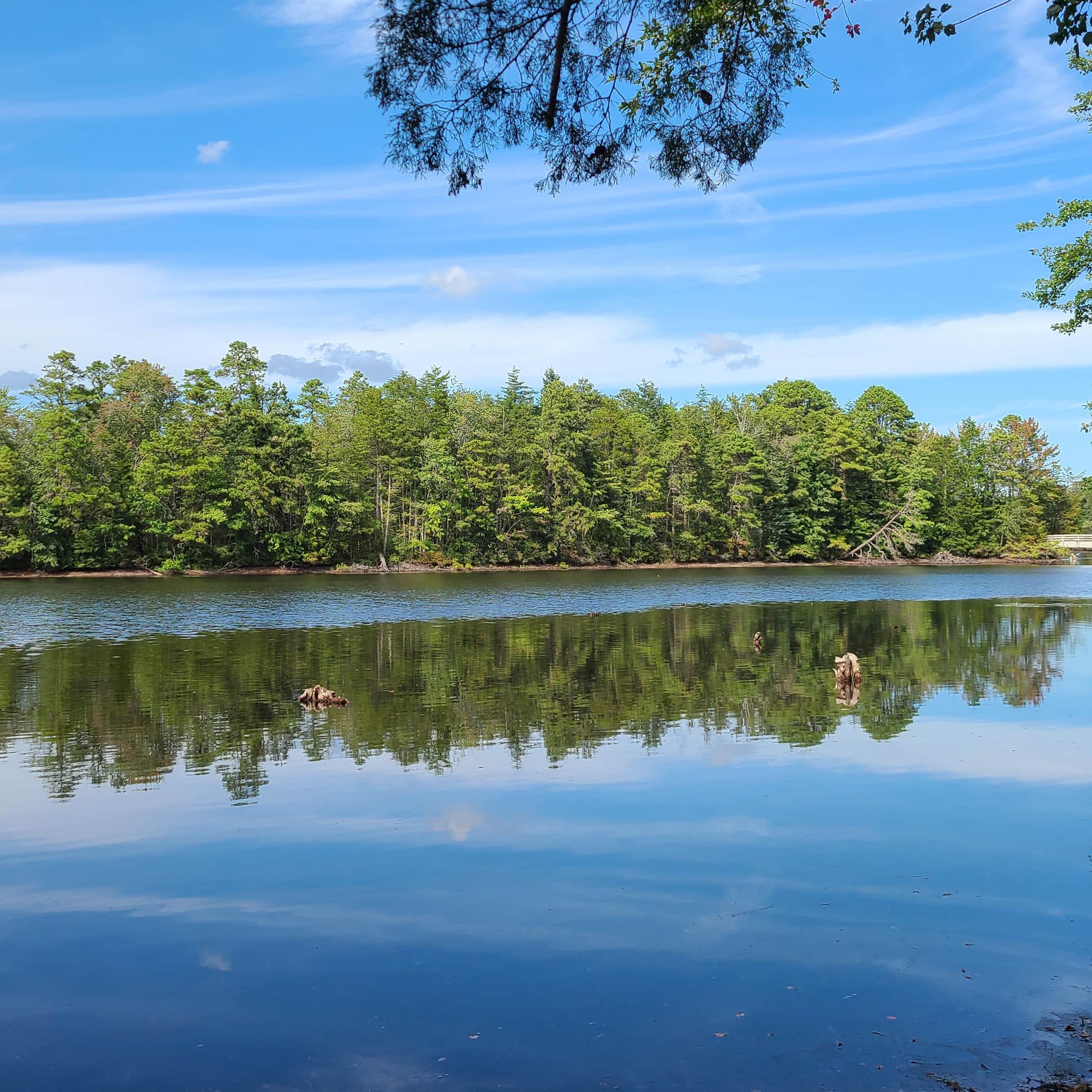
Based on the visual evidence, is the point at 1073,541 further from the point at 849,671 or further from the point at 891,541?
the point at 849,671

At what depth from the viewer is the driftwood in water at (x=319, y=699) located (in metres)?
18.3

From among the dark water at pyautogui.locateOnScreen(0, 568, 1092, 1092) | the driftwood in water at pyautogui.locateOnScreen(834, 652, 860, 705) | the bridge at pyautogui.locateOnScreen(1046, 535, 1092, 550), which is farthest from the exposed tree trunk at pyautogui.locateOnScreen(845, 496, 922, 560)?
the driftwood in water at pyautogui.locateOnScreen(834, 652, 860, 705)

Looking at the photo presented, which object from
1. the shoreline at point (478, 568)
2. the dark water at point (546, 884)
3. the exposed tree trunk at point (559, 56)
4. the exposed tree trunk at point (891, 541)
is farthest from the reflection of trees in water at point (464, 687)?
the exposed tree trunk at point (891, 541)

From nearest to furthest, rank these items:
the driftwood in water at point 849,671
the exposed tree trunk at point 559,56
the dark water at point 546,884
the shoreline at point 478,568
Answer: the dark water at point 546,884, the exposed tree trunk at point 559,56, the driftwood in water at point 849,671, the shoreline at point 478,568

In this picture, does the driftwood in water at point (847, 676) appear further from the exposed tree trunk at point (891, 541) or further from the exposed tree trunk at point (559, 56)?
the exposed tree trunk at point (891, 541)

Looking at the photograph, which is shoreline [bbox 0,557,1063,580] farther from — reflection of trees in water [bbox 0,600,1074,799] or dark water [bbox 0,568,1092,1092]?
dark water [bbox 0,568,1092,1092]

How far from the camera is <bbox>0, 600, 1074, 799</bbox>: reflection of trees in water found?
14953 mm

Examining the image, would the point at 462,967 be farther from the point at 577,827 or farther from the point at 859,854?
the point at 859,854

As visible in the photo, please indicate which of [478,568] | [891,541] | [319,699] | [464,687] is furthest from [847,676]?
[891,541]

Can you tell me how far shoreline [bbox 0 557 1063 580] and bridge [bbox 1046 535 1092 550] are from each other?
5.43 m

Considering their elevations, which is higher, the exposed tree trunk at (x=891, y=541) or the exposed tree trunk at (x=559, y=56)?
the exposed tree trunk at (x=559, y=56)

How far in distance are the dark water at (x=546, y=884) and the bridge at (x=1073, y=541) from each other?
307ft

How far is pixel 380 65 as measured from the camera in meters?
7.67

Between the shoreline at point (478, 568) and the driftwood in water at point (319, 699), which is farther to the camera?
the shoreline at point (478, 568)
